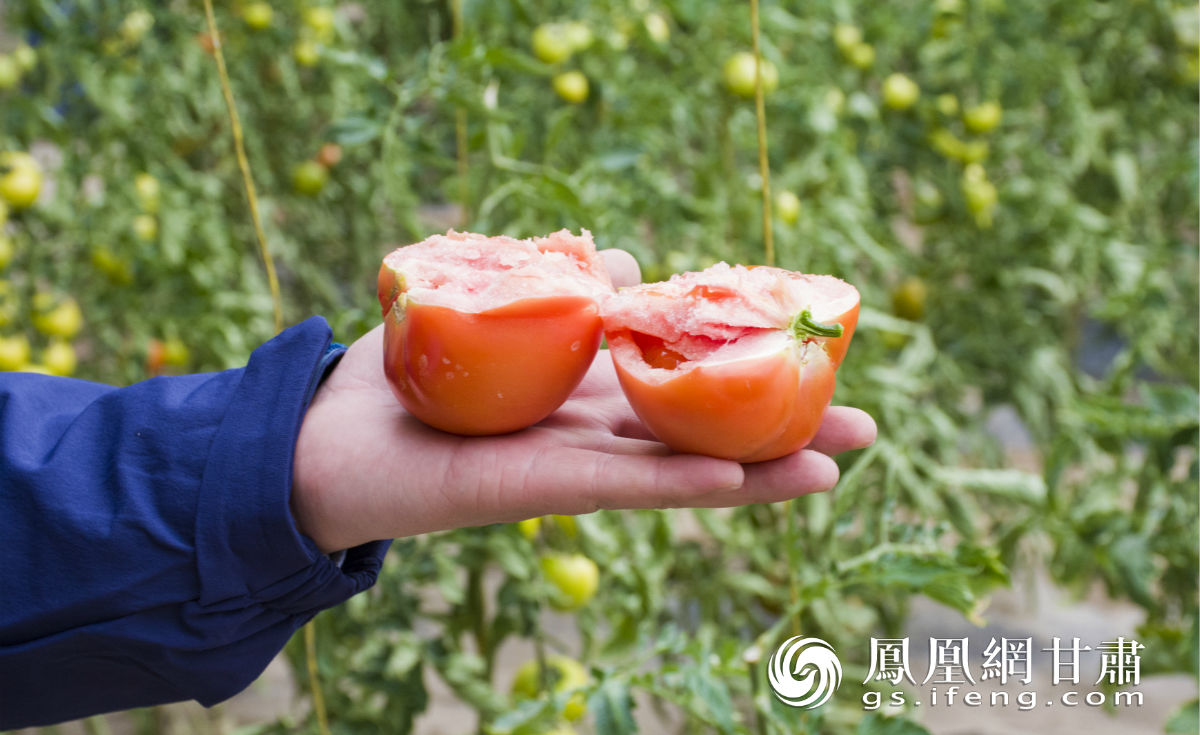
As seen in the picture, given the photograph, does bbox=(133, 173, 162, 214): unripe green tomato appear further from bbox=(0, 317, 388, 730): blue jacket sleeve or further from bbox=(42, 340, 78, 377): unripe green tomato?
bbox=(0, 317, 388, 730): blue jacket sleeve

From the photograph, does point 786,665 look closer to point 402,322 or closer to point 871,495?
point 402,322

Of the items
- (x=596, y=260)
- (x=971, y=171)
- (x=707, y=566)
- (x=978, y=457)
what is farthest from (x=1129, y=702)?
(x=596, y=260)

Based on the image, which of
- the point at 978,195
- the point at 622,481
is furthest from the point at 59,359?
the point at 978,195

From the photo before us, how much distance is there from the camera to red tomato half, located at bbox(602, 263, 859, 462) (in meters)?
0.72

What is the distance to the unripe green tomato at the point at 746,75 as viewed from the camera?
1.56m

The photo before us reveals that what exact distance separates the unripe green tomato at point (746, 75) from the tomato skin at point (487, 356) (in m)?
0.89

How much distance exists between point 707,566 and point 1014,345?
0.86 metres

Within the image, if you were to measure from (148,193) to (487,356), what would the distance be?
3.38 feet

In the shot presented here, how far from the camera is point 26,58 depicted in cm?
167

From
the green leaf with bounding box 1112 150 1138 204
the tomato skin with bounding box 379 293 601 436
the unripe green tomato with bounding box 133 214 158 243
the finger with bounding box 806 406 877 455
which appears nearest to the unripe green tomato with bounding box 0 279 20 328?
the unripe green tomato with bounding box 133 214 158 243

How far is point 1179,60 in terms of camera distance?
1953mm

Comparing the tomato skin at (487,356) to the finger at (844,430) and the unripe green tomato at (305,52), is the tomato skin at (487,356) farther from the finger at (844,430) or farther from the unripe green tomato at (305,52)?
the unripe green tomato at (305,52)

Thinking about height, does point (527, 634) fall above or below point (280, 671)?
above

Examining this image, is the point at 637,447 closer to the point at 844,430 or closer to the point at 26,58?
the point at 844,430
